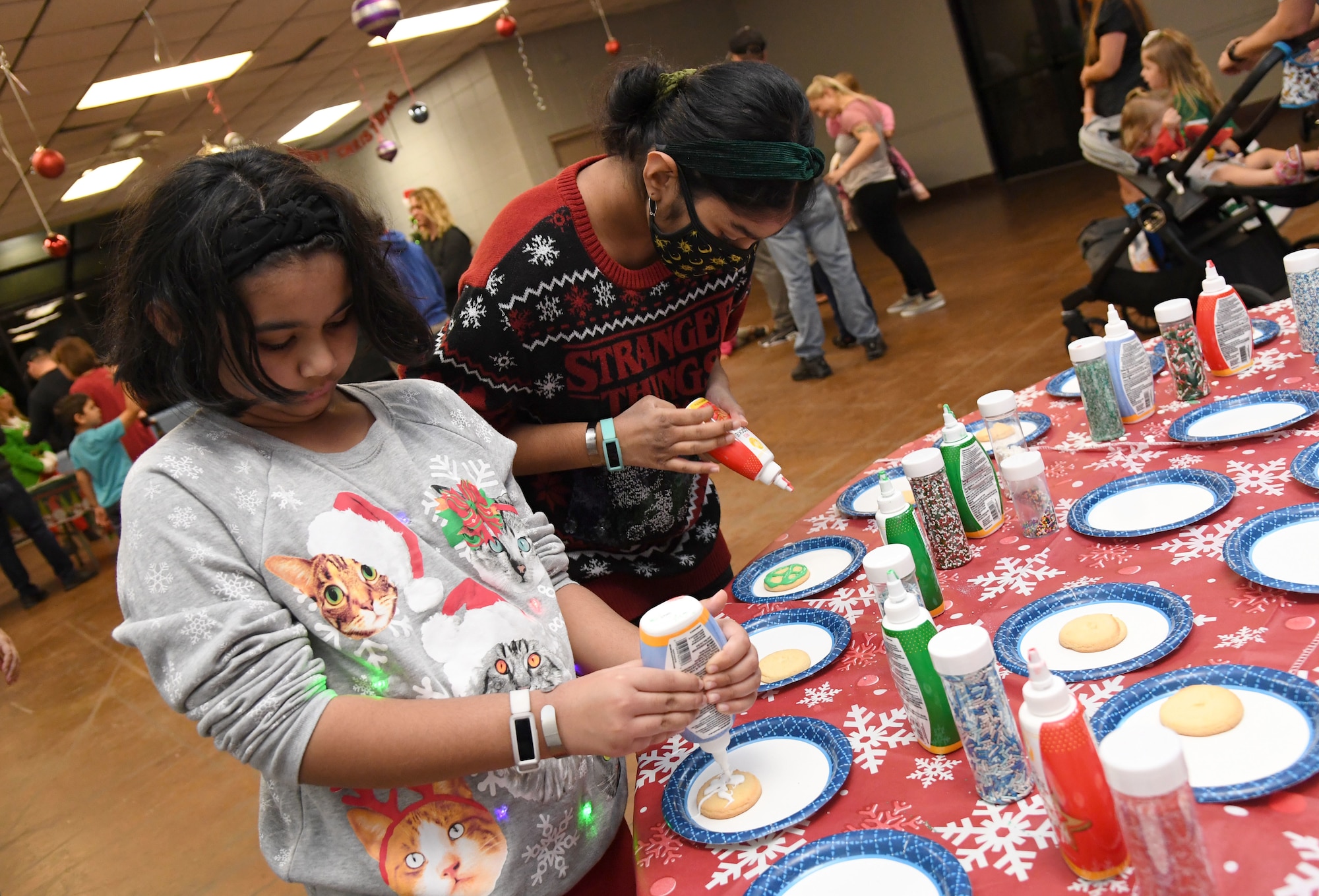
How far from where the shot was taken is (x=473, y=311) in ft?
5.08

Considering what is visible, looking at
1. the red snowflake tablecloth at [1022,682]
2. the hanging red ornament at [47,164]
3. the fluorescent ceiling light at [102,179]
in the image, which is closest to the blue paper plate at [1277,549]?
the red snowflake tablecloth at [1022,682]

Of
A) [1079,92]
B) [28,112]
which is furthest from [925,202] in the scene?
[28,112]

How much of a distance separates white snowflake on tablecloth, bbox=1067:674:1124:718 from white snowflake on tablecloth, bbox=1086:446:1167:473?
1.89 ft

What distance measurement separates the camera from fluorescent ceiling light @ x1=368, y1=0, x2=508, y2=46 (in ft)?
26.2

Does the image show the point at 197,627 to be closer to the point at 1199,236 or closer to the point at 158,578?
the point at 158,578

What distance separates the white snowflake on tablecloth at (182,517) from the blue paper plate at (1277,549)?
1179 millimetres

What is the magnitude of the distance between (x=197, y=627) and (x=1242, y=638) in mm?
1090

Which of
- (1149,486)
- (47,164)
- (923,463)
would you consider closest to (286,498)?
(923,463)

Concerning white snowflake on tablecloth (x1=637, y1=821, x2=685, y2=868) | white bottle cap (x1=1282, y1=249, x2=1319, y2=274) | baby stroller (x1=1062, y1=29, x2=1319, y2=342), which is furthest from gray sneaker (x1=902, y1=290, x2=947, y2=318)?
white snowflake on tablecloth (x1=637, y1=821, x2=685, y2=868)

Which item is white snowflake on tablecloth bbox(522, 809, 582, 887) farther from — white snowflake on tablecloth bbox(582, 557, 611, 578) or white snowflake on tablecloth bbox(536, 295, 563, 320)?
white snowflake on tablecloth bbox(536, 295, 563, 320)

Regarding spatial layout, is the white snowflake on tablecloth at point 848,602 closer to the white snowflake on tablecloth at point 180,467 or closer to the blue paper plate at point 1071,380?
the blue paper plate at point 1071,380

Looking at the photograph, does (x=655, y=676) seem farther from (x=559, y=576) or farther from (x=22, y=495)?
(x=22, y=495)

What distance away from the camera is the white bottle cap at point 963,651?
87 cm

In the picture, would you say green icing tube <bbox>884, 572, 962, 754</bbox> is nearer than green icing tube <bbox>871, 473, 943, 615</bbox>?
Yes
